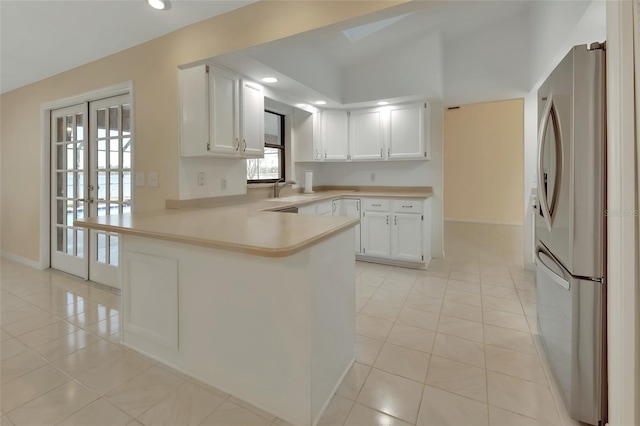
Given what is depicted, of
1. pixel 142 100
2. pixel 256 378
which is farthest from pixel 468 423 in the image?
pixel 142 100

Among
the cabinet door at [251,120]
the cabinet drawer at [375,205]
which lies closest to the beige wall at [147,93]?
the cabinet door at [251,120]

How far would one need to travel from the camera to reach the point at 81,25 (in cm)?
253

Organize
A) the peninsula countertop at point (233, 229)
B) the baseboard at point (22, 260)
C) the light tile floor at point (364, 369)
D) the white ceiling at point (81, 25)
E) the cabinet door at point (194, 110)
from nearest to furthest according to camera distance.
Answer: the peninsula countertop at point (233, 229)
the light tile floor at point (364, 369)
the white ceiling at point (81, 25)
the cabinet door at point (194, 110)
the baseboard at point (22, 260)

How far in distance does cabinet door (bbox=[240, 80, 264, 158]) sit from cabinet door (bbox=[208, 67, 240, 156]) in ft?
0.26

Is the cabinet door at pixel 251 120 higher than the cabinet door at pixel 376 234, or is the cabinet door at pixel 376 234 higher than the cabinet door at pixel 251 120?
the cabinet door at pixel 251 120

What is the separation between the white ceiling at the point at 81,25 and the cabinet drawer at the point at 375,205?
104 inches

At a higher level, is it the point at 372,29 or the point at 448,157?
the point at 372,29

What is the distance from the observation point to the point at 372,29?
12.2 ft

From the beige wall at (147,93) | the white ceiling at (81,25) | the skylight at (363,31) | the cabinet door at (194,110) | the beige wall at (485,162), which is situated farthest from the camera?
the beige wall at (485,162)

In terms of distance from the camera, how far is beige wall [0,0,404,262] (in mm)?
2025

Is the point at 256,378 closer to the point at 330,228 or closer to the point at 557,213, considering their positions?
the point at 330,228

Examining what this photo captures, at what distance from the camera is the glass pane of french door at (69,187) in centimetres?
348

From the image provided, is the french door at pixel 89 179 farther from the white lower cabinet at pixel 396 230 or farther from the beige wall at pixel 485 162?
the beige wall at pixel 485 162

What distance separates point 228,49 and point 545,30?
2.97 meters
